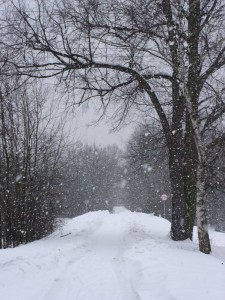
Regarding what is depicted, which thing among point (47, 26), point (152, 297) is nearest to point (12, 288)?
point (152, 297)

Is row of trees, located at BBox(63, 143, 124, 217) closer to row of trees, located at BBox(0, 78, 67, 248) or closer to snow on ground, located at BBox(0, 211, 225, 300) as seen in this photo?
row of trees, located at BBox(0, 78, 67, 248)

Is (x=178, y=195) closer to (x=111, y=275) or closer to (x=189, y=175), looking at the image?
(x=189, y=175)

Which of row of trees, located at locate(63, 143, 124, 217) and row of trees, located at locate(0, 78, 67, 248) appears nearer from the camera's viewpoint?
row of trees, located at locate(0, 78, 67, 248)

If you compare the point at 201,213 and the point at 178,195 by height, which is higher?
the point at 178,195

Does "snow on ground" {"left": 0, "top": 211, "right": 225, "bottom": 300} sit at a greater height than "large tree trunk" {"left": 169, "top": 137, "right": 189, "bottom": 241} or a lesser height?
lesser

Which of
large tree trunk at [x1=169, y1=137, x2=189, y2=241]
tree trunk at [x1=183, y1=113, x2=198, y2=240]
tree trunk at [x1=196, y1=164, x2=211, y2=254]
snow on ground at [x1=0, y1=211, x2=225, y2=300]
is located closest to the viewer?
snow on ground at [x1=0, y1=211, x2=225, y2=300]

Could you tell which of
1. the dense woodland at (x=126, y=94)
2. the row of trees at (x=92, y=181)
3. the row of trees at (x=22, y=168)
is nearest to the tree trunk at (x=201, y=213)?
the dense woodland at (x=126, y=94)

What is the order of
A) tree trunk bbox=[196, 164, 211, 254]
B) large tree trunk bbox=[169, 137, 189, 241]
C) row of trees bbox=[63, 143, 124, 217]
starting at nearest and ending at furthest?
tree trunk bbox=[196, 164, 211, 254]
large tree trunk bbox=[169, 137, 189, 241]
row of trees bbox=[63, 143, 124, 217]

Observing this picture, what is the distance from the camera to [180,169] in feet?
48.0

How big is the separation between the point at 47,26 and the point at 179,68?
4404 mm

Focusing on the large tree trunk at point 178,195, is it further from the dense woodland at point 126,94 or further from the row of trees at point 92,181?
the row of trees at point 92,181

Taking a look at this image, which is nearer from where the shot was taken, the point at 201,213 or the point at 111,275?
the point at 111,275

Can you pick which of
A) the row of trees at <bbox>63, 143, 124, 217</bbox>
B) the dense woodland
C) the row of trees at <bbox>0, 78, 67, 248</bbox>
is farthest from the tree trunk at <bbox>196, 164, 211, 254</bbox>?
the row of trees at <bbox>63, 143, 124, 217</bbox>

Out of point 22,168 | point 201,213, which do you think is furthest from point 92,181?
point 201,213
